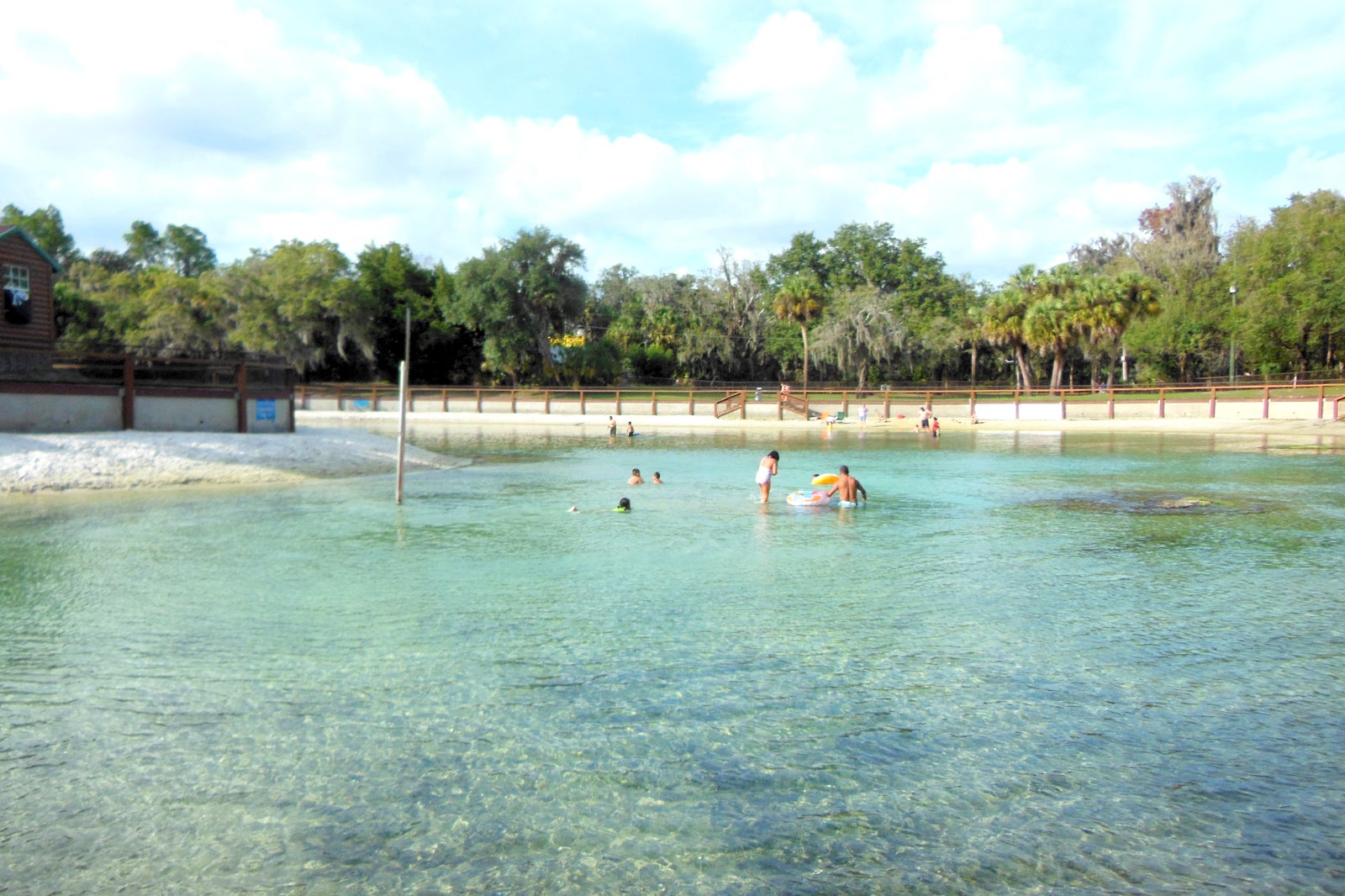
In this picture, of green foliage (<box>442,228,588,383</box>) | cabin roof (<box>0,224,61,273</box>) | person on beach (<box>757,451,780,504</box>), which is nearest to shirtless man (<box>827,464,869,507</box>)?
person on beach (<box>757,451,780,504</box>)

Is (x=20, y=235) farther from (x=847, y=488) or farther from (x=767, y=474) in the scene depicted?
(x=847, y=488)

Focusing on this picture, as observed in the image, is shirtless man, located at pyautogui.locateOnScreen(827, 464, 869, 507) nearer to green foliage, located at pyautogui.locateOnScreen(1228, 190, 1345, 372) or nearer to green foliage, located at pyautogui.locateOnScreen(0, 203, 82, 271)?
green foliage, located at pyautogui.locateOnScreen(1228, 190, 1345, 372)

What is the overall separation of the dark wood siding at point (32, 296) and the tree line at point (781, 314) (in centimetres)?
2736

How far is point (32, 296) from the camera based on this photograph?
30266 mm

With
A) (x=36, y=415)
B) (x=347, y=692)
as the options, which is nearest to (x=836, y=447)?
(x=36, y=415)

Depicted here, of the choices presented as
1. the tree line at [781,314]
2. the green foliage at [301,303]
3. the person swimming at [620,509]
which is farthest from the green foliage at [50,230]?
the person swimming at [620,509]

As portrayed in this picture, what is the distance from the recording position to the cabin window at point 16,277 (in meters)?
29.4

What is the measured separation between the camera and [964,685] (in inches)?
336

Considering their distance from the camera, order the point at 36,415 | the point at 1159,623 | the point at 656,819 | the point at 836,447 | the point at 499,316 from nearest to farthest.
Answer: the point at 656,819 < the point at 1159,623 < the point at 36,415 < the point at 836,447 < the point at 499,316

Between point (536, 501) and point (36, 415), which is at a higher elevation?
point (36, 415)

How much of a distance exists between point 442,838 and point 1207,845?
14.4 ft

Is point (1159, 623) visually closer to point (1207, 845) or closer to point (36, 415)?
point (1207, 845)

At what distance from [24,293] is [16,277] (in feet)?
1.75

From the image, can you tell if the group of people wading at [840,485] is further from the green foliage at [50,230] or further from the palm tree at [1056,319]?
the green foliage at [50,230]
